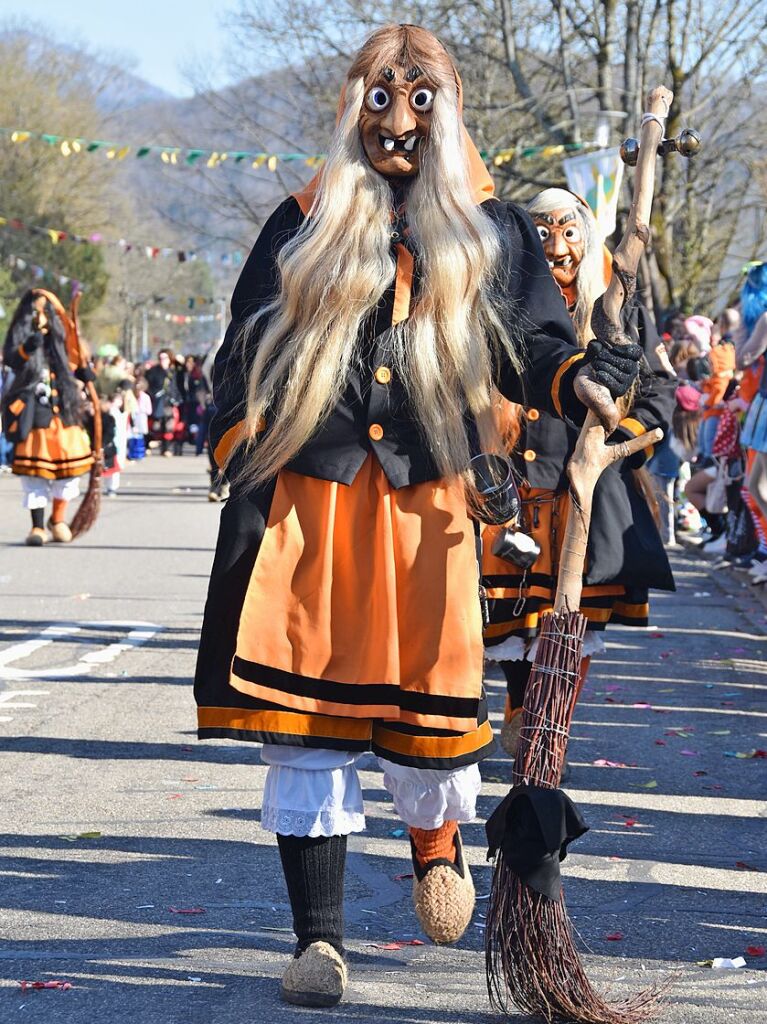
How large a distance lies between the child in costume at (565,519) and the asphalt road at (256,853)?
57 centimetres

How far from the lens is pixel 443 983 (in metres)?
3.70

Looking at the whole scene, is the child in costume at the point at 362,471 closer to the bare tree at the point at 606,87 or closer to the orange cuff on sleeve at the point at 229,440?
the orange cuff on sleeve at the point at 229,440

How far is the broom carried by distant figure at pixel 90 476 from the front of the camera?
1245 cm

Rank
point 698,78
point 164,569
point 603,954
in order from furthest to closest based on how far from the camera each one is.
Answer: point 698,78 → point 164,569 → point 603,954

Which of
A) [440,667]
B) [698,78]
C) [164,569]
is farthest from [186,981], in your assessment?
[698,78]

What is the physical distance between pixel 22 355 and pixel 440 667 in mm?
9996

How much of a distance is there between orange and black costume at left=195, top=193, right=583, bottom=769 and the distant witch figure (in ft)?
31.0

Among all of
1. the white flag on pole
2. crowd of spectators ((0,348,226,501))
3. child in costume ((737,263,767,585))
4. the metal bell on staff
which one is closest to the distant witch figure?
the white flag on pole

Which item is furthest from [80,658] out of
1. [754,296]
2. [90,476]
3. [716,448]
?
[716,448]

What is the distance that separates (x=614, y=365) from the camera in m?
3.43

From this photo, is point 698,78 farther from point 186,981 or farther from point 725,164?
point 186,981

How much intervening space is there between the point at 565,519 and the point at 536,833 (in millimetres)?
2251

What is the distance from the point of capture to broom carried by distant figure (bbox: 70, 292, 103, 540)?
1245 cm

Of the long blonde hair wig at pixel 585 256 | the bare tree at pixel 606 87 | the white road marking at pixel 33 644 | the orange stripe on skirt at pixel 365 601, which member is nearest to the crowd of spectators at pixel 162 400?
the bare tree at pixel 606 87
